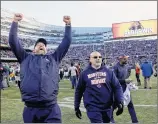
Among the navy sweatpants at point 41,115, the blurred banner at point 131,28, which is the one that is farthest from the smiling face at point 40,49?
the blurred banner at point 131,28

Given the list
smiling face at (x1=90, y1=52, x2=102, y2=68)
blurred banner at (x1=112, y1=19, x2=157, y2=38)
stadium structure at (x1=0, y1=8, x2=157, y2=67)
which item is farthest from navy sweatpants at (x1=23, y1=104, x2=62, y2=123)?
blurred banner at (x1=112, y1=19, x2=157, y2=38)

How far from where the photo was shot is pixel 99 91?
568cm

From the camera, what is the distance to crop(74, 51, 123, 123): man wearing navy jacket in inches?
223

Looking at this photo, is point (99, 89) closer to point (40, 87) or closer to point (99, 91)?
point (99, 91)

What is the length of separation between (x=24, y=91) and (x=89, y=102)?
4.87 ft

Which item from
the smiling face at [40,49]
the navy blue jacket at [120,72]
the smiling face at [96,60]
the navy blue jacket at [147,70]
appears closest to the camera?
the smiling face at [40,49]

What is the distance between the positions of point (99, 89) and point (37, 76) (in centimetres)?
149

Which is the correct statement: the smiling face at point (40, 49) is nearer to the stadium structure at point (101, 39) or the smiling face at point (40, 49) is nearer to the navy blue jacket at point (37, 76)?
the navy blue jacket at point (37, 76)

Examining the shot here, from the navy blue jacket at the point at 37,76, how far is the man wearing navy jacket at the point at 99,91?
1.10m

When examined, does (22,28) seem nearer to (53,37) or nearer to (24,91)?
(53,37)

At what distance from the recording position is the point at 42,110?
4.51 metres

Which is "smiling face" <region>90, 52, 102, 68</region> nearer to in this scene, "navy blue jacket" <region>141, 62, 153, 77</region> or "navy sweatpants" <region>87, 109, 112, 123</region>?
"navy sweatpants" <region>87, 109, 112, 123</region>

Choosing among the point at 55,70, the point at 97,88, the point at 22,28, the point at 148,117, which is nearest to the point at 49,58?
the point at 55,70

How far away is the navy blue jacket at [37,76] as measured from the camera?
4465 mm
